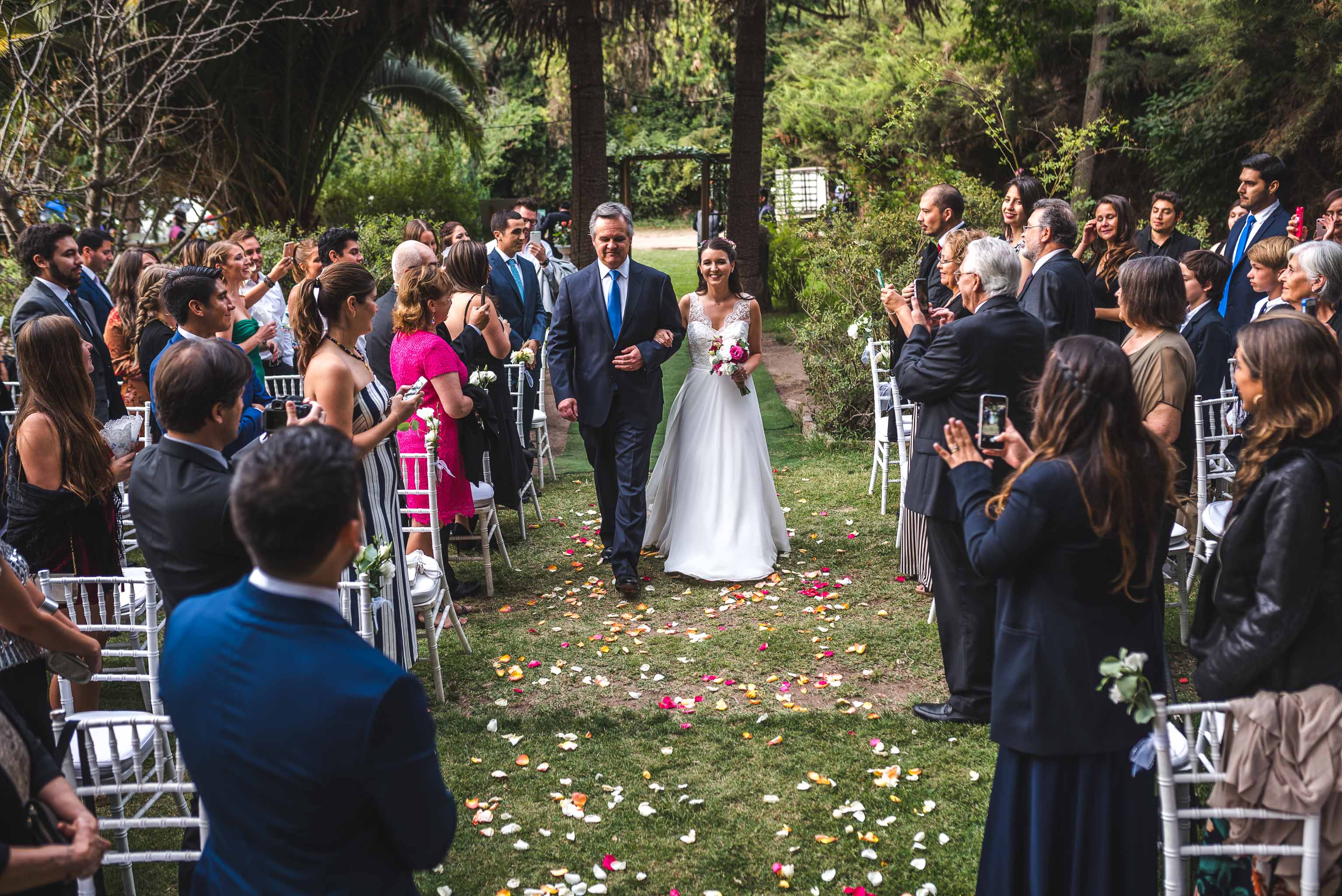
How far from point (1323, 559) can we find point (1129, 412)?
23.5 inches

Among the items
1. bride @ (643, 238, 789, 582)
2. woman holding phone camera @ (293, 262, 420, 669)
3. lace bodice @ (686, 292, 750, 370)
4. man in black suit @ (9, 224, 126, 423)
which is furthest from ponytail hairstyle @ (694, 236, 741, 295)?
man in black suit @ (9, 224, 126, 423)

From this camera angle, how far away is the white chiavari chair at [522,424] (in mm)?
7805

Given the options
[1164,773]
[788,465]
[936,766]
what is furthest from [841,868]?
[788,465]

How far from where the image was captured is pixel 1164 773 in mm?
2523

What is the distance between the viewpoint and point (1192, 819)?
2670 mm

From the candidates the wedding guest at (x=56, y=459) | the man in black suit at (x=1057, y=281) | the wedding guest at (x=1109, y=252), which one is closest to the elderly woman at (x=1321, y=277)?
the man in black suit at (x=1057, y=281)

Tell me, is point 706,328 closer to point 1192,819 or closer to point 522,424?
point 522,424

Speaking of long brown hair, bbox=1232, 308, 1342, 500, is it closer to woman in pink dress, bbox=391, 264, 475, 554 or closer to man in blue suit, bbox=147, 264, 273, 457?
man in blue suit, bbox=147, 264, 273, 457

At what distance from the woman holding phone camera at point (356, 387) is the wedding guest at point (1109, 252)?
4.20 m

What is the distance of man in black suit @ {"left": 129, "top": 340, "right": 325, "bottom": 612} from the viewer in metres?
2.97

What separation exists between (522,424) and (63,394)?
14.3 feet

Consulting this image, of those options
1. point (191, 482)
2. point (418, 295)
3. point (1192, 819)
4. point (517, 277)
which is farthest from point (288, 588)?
point (517, 277)

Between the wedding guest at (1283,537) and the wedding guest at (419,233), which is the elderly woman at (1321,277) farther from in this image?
the wedding guest at (419,233)

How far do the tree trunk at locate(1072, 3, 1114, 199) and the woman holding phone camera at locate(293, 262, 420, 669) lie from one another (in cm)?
1416
